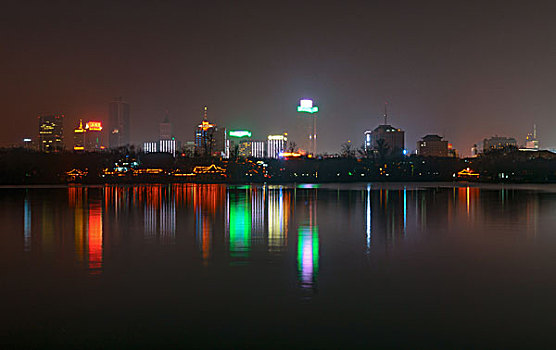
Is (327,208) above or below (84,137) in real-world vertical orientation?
below

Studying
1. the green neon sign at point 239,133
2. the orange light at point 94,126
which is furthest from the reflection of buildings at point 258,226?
the orange light at point 94,126

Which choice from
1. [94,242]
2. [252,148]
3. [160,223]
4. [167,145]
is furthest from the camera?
[167,145]

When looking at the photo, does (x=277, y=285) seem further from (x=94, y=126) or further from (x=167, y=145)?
(x=167, y=145)

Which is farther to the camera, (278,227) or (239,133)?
(239,133)

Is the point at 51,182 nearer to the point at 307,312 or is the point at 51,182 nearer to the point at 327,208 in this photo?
the point at 327,208

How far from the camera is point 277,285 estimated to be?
9.07 m

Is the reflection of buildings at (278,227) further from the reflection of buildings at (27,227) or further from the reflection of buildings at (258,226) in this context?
the reflection of buildings at (27,227)

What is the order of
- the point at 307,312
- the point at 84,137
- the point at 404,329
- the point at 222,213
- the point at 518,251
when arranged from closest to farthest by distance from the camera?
1. the point at 404,329
2. the point at 307,312
3. the point at 518,251
4. the point at 222,213
5. the point at 84,137

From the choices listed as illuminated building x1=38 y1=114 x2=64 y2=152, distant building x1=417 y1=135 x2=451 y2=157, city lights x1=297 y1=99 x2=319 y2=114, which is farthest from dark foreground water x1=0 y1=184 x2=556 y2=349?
distant building x1=417 y1=135 x2=451 y2=157

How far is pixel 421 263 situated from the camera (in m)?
11.1

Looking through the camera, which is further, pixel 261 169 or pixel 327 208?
pixel 261 169

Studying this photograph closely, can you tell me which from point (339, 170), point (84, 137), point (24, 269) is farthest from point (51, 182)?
point (84, 137)

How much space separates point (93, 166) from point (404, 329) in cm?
7100

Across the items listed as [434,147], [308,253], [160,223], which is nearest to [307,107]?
[434,147]
